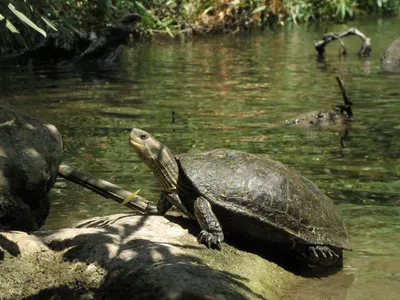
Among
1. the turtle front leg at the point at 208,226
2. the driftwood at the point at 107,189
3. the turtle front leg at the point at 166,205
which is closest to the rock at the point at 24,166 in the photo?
the driftwood at the point at 107,189

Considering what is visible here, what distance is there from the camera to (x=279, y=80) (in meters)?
15.4

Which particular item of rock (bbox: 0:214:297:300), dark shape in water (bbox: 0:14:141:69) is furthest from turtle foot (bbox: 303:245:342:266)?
dark shape in water (bbox: 0:14:141:69)

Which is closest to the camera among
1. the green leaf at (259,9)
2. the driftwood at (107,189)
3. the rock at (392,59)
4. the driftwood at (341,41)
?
the driftwood at (107,189)

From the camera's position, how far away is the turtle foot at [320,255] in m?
5.15

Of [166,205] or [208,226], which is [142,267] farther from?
[166,205]

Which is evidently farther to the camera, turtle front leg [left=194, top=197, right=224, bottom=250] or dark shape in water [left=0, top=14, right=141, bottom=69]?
dark shape in water [left=0, top=14, right=141, bottom=69]

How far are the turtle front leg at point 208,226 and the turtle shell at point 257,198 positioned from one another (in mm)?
70

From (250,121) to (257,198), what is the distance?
623 centimetres

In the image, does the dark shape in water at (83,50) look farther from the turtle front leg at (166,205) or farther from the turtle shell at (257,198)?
the turtle shell at (257,198)

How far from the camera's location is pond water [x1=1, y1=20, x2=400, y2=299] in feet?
20.7

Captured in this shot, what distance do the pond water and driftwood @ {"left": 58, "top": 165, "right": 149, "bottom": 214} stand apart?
433 millimetres

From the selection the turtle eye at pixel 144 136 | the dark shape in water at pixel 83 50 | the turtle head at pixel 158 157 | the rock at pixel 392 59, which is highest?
the turtle eye at pixel 144 136

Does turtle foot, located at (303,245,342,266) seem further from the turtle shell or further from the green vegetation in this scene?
the green vegetation

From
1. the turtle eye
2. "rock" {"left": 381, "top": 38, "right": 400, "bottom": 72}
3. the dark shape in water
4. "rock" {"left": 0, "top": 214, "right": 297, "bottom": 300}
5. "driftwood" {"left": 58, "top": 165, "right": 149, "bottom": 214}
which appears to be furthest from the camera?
the dark shape in water
